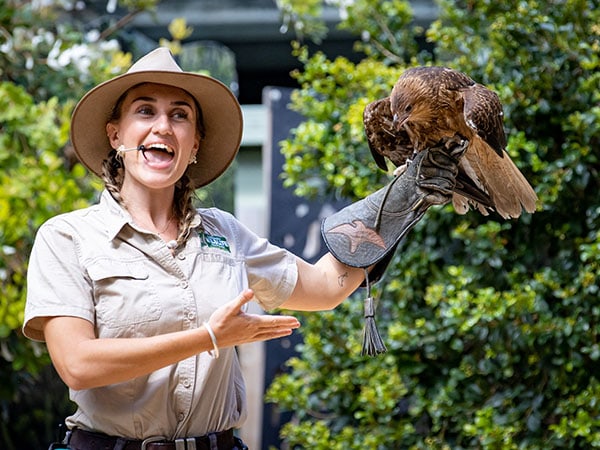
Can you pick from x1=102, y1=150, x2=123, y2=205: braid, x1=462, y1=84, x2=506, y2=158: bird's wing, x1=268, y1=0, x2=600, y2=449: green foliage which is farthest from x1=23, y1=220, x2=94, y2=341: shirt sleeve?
x1=268, y1=0, x2=600, y2=449: green foliage

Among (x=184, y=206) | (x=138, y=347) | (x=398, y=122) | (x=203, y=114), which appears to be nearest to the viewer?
(x=138, y=347)

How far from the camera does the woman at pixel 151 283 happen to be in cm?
174

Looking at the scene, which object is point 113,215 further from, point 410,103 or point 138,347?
point 410,103

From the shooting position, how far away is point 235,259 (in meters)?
2.03

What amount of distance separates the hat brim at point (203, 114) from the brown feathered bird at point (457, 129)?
404 mm

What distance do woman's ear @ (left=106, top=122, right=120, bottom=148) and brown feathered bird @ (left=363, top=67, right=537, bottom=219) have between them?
0.66m

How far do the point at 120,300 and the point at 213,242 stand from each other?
0.86 feet

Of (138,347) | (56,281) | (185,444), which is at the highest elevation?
(56,281)

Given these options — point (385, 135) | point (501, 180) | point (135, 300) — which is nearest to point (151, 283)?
point (135, 300)

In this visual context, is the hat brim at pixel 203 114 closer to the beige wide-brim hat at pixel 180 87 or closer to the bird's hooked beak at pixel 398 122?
the beige wide-brim hat at pixel 180 87

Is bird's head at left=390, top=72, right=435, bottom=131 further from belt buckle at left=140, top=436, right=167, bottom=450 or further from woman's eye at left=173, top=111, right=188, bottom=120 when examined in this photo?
belt buckle at left=140, top=436, right=167, bottom=450

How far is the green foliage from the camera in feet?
10.3

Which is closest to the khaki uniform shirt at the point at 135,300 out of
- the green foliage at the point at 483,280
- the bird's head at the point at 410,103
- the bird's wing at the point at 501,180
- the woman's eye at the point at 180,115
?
the woman's eye at the point at 180,115

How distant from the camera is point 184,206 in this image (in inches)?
80.5
